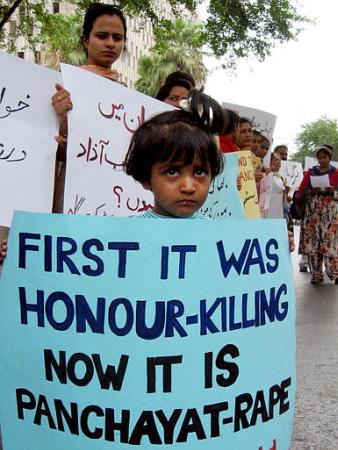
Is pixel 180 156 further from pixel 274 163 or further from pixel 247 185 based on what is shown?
pixel 274 163

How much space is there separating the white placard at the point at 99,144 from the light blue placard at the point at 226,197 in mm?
489

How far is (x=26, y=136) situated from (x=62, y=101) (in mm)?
194

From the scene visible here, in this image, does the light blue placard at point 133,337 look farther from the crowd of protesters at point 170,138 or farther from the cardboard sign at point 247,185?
the cardboard sign at point 247,185

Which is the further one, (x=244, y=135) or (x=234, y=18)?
(x=234, y=18)

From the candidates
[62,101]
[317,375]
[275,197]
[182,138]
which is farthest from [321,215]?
[182,138]

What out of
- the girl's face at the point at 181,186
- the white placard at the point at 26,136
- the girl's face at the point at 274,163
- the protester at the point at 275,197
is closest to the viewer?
the girl's face at the point at 181,186

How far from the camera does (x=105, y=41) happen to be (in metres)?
3.15

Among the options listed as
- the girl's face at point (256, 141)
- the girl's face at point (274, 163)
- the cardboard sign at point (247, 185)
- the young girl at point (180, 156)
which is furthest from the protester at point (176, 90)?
the girl's face at point (274, 163)

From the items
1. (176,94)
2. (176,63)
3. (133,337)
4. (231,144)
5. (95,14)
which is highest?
(176,63)

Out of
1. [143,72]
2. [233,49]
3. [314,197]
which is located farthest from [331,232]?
[143,72]

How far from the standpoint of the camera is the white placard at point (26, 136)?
2779 mm

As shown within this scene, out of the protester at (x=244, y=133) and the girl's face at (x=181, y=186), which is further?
the protester at (x=244, y=133)

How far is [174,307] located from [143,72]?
1391 inches

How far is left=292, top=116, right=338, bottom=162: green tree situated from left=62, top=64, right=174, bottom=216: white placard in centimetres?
8438
